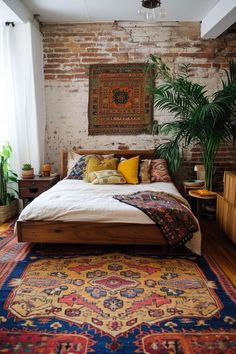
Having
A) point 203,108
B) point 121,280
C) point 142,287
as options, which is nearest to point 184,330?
point 142,287

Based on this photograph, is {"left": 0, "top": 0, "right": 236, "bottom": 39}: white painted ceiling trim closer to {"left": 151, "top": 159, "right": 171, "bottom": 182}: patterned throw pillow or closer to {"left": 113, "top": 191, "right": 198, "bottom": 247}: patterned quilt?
{"left": 151, "top": 159, "right": 171, "bottom": 182}: patterned throw pillow

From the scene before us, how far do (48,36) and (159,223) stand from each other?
133 inches

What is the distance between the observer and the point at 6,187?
3949 millimetres

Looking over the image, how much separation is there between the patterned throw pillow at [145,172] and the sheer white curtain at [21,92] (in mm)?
1520

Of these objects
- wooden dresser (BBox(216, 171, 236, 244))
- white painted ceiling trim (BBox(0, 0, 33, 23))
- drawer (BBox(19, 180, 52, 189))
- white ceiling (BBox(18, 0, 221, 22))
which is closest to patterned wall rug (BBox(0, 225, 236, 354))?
wooden dresser (BBox(216, 171, 236, 244))

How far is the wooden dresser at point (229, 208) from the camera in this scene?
115 inches

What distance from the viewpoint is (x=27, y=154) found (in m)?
4.13

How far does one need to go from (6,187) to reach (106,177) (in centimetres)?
143

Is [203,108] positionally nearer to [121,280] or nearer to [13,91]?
[121,280]

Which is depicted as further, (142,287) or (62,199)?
(62,199)

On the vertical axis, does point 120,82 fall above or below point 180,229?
above

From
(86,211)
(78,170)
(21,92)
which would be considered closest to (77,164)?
(78,170)

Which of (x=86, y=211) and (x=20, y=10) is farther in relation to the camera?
(x=20, y=10)

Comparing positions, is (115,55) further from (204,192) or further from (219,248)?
(219,248)
